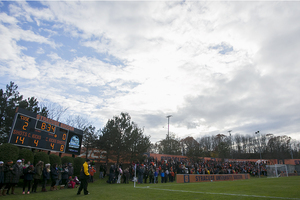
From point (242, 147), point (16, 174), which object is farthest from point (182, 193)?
point (242, 147)

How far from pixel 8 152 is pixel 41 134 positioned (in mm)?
3531

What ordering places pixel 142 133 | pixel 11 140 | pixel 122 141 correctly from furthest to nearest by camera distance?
pixel 142 133 → pixel 122 141 → pixel 11 140

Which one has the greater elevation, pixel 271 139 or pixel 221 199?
pixel 271 139

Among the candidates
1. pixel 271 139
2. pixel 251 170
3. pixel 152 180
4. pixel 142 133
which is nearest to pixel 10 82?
pixel 142 133

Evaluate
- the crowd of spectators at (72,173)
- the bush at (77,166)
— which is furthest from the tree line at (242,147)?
the bush at (77,166)

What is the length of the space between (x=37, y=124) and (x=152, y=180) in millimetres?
13928

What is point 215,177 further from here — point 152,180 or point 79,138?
point 79,138

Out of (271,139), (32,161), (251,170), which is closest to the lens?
(32,161)

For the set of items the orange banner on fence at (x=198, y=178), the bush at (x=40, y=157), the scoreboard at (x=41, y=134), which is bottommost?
the orange banner on fence at (x=198, y=178)

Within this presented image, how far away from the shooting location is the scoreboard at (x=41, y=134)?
14.4m

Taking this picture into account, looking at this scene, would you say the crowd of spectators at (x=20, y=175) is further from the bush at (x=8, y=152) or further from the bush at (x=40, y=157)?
the bush at (x=40, y=157)

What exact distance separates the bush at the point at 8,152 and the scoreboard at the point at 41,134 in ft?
2.10

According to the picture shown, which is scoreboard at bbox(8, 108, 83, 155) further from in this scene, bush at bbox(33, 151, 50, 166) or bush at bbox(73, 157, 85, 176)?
bush at bbox(73, 157, 85, 176)

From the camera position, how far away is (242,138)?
95938mm
